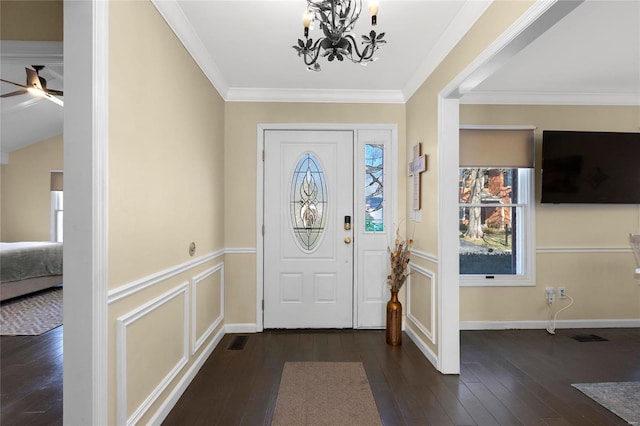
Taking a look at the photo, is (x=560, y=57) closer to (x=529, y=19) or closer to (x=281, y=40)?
(x=529, y=19)

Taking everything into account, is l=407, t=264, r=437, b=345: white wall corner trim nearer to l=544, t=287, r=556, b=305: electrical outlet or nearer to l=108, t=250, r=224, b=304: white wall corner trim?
l=544, t=287, r=556, b=305: electrical outlet

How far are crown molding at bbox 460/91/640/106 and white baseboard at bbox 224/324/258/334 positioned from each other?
3427 mm

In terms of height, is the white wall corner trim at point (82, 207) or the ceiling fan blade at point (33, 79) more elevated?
the ceiling fan blade at point (33, 79)

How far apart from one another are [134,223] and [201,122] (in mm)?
1390

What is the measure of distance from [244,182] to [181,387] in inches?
80.5

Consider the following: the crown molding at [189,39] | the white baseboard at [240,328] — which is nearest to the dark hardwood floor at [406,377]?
the white baseboard at [240,328]

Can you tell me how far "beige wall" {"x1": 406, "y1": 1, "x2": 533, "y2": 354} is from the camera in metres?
1.97

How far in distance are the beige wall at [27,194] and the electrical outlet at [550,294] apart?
27.3 feet

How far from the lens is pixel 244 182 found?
3.65m

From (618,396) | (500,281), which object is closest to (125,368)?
(618,396)

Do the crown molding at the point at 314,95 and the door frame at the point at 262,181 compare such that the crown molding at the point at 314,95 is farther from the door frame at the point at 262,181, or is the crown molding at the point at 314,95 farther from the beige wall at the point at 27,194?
the beige wall at the point at 27,194

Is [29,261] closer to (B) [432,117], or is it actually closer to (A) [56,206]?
(A) [56,206]

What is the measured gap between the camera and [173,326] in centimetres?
227

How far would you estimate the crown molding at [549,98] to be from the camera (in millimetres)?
3674
